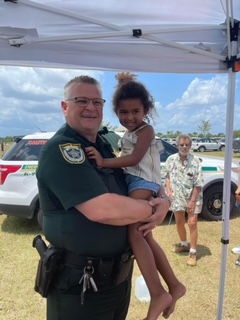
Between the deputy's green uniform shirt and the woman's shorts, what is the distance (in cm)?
16

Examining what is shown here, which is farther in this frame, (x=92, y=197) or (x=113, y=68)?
(x=113, y=68)

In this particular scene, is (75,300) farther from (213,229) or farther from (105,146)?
(213,229)

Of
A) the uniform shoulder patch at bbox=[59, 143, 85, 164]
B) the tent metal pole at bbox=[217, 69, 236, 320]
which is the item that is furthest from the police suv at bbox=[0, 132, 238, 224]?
the uniform shoulder patch at bbox=[59, 143, 85, 164]

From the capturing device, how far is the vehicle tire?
225 inches

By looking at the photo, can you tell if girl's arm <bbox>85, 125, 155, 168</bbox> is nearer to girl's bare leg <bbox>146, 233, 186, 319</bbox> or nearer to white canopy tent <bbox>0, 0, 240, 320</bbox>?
girl's bare leg <bbox>146, 233, 186, 319</bbox>

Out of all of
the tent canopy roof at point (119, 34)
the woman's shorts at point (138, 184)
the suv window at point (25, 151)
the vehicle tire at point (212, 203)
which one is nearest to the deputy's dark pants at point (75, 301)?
the woman's shorts at point (138, 184)

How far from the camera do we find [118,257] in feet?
5.03

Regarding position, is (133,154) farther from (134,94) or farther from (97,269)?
(97,269)

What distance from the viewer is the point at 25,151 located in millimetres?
5152

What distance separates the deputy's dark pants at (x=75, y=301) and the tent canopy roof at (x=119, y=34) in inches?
57.7

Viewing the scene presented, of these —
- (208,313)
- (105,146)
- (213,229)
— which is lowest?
(213,229)

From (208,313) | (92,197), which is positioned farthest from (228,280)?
(92,197)

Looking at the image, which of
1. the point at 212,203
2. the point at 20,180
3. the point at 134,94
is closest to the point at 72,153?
the point at 134,94

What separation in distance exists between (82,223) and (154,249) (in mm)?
635
